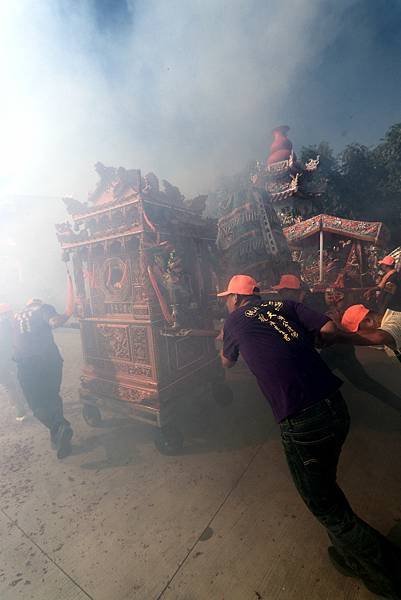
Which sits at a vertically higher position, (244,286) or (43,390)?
(244,286)

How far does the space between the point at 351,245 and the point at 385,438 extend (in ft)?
28.3

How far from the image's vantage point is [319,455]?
6.35ft

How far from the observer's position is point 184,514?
2807 millimetres

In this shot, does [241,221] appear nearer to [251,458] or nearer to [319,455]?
[251,458]

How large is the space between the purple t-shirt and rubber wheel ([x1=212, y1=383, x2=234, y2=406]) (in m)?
2.85

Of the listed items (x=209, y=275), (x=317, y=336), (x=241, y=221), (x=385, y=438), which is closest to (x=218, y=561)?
(x=317, y=336)

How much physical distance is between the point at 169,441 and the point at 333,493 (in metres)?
2.34

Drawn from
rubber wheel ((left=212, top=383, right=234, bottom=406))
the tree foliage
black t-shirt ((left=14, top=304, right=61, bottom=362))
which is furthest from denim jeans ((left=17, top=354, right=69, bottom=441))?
the tree foliage

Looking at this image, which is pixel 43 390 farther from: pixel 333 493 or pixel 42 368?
pixel 333 493

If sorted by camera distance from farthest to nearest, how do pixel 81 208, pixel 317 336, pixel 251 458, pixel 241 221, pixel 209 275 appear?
pixel 241 221
pixel 209 275
pixel 81 208
pixel 251 458
pixel 317 336

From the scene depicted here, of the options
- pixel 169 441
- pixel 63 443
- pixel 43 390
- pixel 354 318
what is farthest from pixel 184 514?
pixel 43 390

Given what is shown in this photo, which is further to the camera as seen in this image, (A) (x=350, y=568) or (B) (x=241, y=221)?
(B) (x=241, y=221)

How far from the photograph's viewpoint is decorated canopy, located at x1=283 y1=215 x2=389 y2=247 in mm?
8922

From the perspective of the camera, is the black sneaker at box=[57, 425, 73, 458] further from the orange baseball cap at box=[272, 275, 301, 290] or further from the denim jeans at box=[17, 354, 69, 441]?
the orange baseball cap at box=[272, 275, 301, 290]
